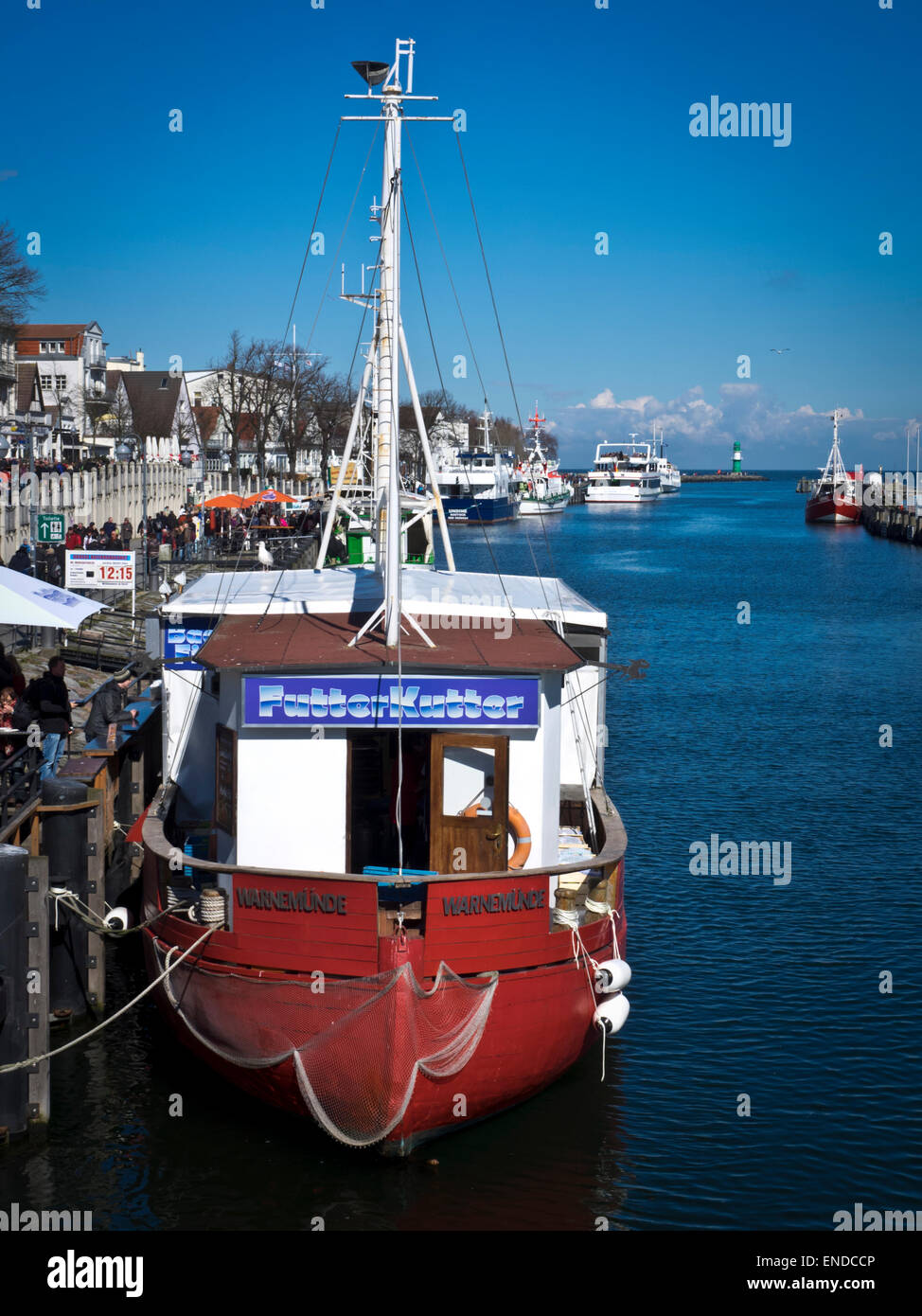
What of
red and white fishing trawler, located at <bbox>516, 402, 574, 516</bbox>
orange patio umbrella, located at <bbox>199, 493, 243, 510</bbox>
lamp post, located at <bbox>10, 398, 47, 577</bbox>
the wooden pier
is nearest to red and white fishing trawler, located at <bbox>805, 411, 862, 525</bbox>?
red and white fishing trawler, located at <bbox>516, 402, 574, 516</bbox>

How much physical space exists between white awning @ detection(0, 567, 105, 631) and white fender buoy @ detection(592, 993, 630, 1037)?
7980mm

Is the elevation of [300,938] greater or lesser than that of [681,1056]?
greater

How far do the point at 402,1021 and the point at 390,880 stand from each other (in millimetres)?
1306

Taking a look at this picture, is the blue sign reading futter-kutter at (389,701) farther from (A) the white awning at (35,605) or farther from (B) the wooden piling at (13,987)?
(A) the white awning at (35,605)

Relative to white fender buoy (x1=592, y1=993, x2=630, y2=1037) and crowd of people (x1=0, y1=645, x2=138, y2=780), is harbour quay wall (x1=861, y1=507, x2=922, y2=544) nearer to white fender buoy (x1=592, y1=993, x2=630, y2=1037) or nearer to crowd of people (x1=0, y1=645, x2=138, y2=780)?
crowd of people (x1=0, y1=645, x2=138, y2=780)

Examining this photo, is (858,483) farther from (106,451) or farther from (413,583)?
(413,583)

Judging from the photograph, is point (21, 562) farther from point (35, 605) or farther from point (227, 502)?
point (227, 502)

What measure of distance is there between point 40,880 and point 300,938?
2816 millimetres

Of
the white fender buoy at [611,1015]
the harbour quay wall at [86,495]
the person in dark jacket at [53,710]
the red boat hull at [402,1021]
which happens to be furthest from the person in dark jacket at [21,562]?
the white fender buoy at [611,1015]

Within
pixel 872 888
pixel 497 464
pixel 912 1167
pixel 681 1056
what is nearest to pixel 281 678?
pixel 681 1056

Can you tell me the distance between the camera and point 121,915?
1705cm

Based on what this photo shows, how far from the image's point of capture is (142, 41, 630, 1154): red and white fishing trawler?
530 inches

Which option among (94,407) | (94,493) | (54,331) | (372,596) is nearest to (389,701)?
(372,596)

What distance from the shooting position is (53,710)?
64.1 ft
